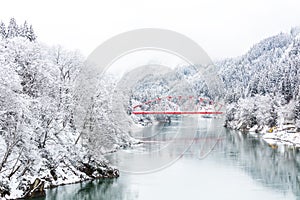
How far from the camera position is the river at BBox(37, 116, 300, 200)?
Answer: 2186cm

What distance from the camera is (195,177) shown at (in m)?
27.1

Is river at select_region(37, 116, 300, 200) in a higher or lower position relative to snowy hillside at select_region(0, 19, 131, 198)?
lower

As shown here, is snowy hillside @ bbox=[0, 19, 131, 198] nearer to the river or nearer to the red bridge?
the river

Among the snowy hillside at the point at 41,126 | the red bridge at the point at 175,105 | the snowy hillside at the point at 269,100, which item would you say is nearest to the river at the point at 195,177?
the snowy hillside at the point at 41,126

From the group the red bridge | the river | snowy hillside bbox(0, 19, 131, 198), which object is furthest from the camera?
the red bridge

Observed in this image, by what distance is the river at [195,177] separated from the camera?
71.7ft

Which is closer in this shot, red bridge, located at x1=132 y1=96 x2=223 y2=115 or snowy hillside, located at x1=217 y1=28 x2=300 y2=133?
red bridge, located at x1=132 y1=96 x2=223 y2=115

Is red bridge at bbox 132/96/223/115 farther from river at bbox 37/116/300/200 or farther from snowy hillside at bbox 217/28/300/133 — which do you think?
river at bbox 37/116/300/200

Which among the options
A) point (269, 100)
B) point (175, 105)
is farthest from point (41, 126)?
point (269, 100)

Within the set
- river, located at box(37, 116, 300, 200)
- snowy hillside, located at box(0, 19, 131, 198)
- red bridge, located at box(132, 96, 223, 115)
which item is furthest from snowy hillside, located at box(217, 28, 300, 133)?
snowy hillside, located at box(0, 19, 131, 198)

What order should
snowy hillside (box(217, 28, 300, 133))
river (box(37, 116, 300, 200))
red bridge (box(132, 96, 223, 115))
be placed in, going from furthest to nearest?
snowy hillside (box(217, 28, 300, 133))
red bridge (box(132, 96, 223, 115))
river (box(37, 116, 300, 200))

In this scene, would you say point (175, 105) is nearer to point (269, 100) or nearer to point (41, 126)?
point (269, 100)

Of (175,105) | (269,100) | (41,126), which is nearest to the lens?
(41,126)

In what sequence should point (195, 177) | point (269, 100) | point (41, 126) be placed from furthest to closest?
point (269, 100) → point (195, 177) → point (41, 126)
